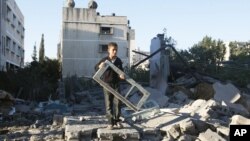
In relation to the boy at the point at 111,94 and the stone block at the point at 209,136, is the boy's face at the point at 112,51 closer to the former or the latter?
the boy at the point at 111,94

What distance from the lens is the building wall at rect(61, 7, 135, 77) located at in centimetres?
4156

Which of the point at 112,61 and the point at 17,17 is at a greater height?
the point at 17,17

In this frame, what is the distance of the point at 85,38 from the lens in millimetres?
42094

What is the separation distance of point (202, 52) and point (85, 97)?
49.6ft

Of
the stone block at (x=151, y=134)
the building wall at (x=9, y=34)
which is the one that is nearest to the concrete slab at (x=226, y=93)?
the stone block at (x=151, y=134)

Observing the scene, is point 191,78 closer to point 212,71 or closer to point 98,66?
point 212,71

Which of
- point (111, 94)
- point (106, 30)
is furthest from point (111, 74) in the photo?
point (106, 30)

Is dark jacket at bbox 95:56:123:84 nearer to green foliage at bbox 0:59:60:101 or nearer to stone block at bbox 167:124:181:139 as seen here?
stone block at bbox 167:124:181:139

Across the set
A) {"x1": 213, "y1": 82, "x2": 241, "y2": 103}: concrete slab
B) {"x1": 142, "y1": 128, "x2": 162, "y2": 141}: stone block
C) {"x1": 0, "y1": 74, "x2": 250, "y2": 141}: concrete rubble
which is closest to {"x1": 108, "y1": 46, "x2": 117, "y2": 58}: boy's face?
{"x1": 0, "y1": 74, "x2": 250, "y2": 141}: concrete rubble

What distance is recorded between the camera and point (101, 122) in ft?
29.3

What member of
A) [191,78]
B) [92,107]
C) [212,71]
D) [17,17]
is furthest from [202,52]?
[17,17]

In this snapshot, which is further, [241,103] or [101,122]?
[241,103]

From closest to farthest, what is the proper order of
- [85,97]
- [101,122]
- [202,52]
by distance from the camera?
[101,122] → [85,97] → [202,52]

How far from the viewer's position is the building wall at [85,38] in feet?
136
